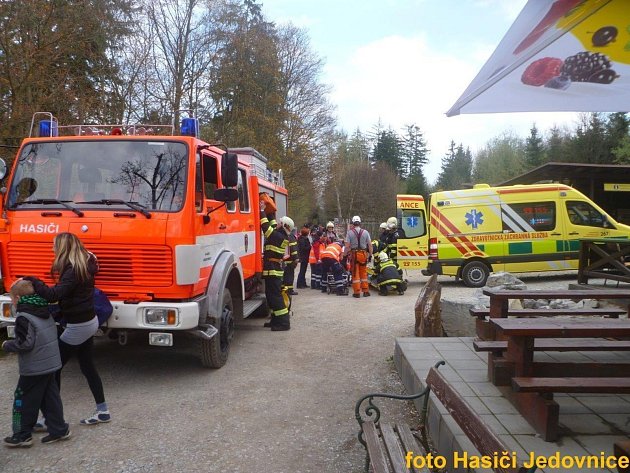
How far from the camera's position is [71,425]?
162 inches

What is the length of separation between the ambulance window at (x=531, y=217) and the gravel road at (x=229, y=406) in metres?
6.37

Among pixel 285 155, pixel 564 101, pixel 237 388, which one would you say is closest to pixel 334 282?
pixel 237 388

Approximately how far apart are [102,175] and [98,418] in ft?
8.18

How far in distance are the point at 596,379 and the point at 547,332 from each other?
0.55m

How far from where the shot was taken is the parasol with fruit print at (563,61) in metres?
2.65

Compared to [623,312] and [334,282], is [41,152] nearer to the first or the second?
[623,312]

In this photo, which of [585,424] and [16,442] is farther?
[16,442]

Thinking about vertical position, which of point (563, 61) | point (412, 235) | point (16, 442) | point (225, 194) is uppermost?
point (563, 61)

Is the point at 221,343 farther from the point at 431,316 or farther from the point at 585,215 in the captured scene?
the point at 585,215

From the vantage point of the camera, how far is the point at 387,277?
1221 cm

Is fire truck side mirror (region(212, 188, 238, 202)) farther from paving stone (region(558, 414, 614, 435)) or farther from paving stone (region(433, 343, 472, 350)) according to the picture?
paving stone (region(558, 414, 614, 435))

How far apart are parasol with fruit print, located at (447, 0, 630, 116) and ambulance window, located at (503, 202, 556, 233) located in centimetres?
1033

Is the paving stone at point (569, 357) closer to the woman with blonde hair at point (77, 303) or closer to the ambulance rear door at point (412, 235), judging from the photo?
the woman with blonde hair at point (77, 303)

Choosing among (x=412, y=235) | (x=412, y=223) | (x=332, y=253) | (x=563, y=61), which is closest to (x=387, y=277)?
(x=332, y=253)
